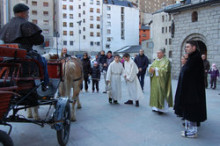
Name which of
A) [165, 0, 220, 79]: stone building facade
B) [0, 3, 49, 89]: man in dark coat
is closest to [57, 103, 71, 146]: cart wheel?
[0, 3, 49, 89]: man in dark coat

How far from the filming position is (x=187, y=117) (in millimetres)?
4680

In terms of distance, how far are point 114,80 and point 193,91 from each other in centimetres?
408

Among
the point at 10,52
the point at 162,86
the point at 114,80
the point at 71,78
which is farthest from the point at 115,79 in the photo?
the point at 10,52

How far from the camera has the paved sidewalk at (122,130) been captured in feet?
14.6

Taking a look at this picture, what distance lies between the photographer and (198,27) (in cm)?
1614

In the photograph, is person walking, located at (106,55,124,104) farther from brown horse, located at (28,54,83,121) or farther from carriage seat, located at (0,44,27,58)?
carriage seat, located at (0,44,27,58)

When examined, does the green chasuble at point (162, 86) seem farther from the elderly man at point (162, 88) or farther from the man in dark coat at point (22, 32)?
the man in dark coat at point (22, 32)

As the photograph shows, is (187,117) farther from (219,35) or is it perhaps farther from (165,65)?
(219,35)

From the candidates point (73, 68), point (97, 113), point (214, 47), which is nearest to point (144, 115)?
point (97, 113)

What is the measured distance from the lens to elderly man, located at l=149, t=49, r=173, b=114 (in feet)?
21.7

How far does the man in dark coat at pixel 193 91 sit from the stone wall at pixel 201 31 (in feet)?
37.7

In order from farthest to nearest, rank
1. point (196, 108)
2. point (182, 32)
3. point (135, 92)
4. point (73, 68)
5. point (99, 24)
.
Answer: point (99, 24)
point (182, 32)
point (135, 92)
point (73, 68)
point (196, 108)

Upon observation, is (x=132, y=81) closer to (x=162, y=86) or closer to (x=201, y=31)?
(x=162, y=86)

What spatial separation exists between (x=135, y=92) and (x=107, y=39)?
59.2 meters
